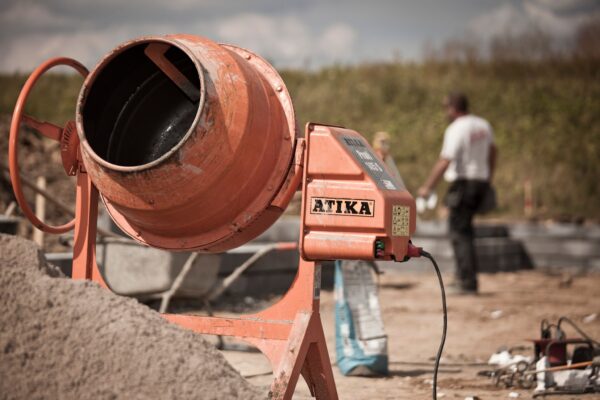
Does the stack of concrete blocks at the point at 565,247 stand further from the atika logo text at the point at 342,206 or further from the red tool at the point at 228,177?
the atika logo text at the point at 342,206

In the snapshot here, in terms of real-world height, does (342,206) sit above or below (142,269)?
above

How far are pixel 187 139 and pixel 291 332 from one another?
0.76m

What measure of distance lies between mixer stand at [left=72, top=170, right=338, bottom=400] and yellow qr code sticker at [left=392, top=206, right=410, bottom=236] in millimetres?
318

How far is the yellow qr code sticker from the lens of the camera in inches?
125

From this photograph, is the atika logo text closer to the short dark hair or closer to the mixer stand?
the mixer stand

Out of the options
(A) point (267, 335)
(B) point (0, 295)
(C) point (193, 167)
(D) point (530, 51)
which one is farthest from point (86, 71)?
(D) point (530, 51)

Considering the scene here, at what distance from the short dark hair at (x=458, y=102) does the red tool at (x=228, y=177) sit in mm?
4809

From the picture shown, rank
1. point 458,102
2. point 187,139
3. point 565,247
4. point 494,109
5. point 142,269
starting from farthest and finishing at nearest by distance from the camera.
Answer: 1. point 494,109
2. point 565,247
3. point 458,102
4. point 142,269
5. point 187,139

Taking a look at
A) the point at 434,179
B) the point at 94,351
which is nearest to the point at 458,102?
the point at 434,179

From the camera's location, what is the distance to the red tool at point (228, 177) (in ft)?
10.4

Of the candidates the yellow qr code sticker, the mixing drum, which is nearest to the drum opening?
the mixing drum

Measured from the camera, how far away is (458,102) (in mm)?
8227

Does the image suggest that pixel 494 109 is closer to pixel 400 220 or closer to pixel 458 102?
pixel 458 102

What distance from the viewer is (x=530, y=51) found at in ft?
70.7
